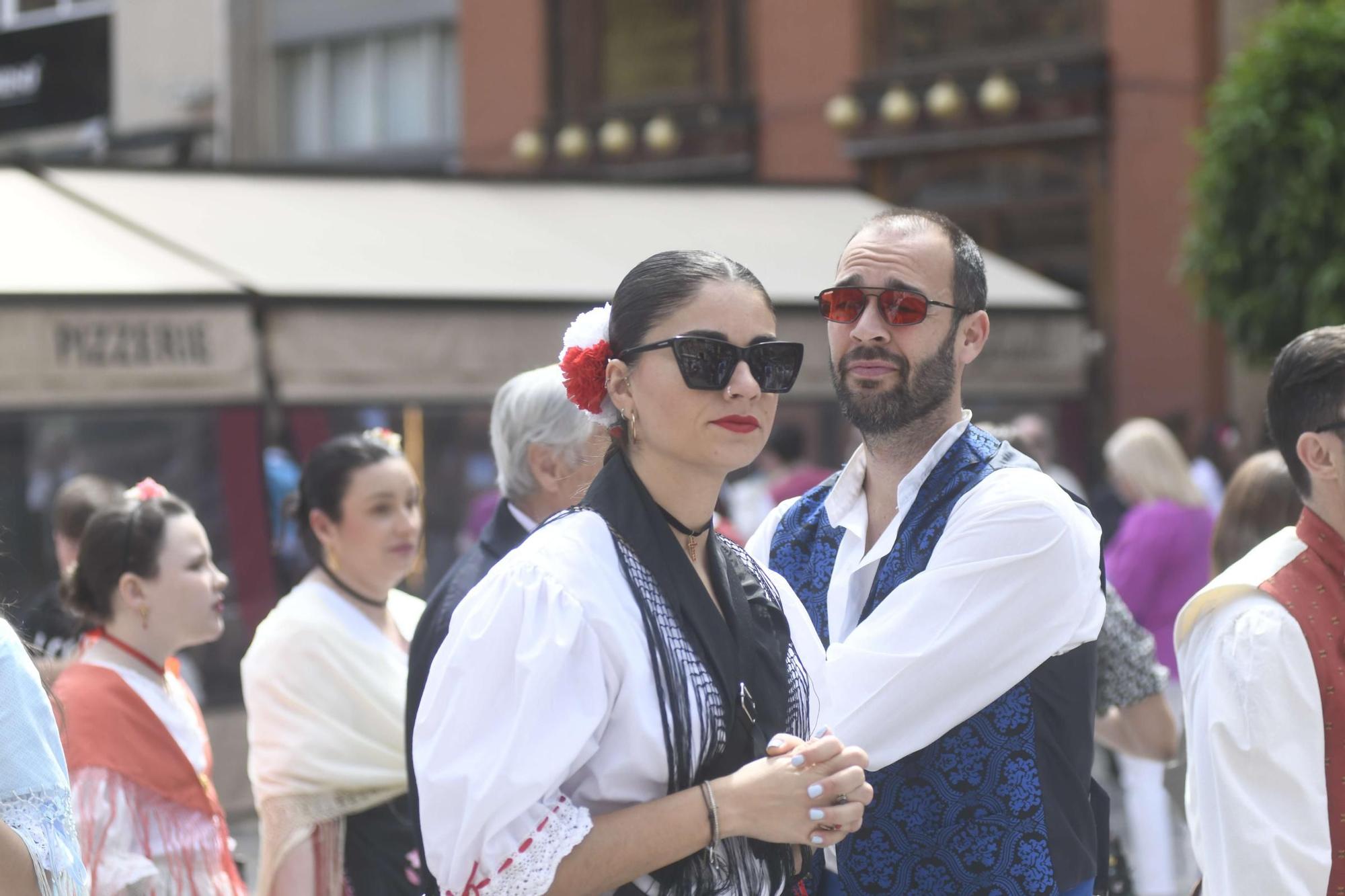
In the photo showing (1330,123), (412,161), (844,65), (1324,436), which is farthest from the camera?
(412,161)

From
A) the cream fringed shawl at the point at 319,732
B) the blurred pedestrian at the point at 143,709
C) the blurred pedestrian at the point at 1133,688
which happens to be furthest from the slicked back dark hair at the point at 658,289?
the blurred pedestrian at the point at 1133,688

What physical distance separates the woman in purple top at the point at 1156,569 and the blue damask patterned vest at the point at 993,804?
12.3 feet

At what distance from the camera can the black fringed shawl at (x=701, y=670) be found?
2.08 meters

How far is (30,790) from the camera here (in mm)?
2268

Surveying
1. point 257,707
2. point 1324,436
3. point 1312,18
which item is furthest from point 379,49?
point 1324,436

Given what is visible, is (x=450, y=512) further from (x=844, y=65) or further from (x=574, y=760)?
(x=574, y=760)

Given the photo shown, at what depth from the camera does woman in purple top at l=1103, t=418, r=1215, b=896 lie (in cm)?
645

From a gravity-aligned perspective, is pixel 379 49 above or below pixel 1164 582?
above

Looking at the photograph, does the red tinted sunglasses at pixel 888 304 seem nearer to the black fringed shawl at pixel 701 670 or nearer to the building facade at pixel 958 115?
the black fringed shawl at pixel 701 670

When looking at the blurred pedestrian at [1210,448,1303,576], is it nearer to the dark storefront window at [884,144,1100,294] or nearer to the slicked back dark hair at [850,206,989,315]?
the slicked back dark hair at [850,206,989,315]

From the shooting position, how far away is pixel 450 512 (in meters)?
10.3

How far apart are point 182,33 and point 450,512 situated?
11.4 meters

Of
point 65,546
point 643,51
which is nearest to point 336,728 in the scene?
point 65,546

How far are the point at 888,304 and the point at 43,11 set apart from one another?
20.3m
